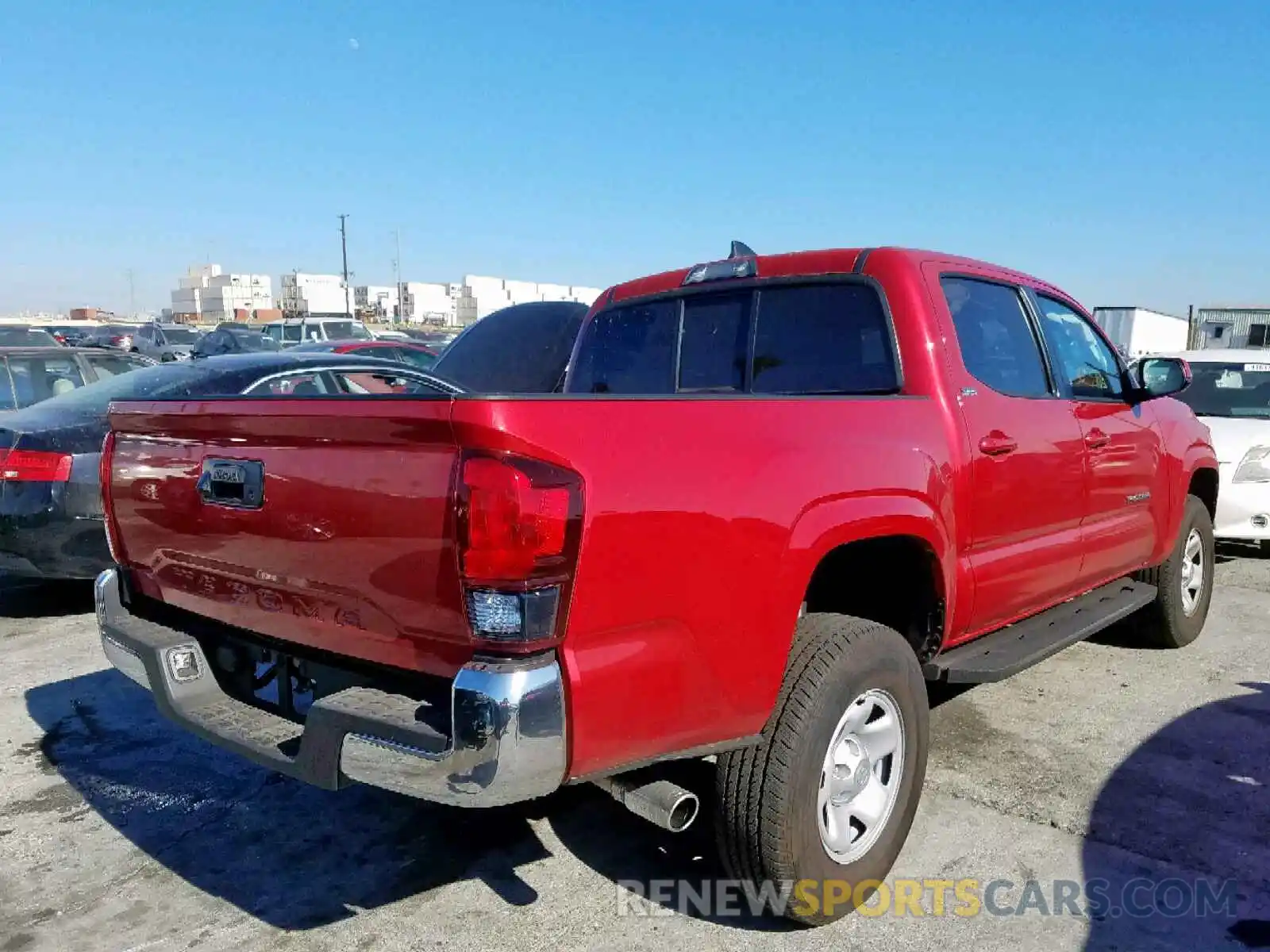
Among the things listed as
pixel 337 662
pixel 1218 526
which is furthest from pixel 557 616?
pixel 1218 526

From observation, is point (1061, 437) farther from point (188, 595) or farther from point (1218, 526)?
point (1218, 526)

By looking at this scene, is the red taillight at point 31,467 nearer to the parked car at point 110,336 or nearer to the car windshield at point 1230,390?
the car windshield at point 1230,390

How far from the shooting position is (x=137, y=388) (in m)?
5.77

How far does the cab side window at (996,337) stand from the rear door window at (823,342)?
31 cm

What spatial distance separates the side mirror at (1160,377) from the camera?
14.3 ft

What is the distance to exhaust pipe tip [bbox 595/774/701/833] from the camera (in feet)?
7.55

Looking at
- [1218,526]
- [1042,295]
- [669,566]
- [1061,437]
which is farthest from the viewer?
[1218,526]

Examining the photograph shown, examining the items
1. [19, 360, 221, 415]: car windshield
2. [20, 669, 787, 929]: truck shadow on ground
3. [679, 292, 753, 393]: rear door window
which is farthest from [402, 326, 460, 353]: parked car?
[20, 669, 787, 929]: truck shadow on ground

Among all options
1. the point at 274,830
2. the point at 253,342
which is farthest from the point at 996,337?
the point at 253,342

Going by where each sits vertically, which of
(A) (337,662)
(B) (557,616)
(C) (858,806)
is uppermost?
(B) (557,616)

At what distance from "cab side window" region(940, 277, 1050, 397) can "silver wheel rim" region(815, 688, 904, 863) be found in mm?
1312

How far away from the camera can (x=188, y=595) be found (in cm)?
284

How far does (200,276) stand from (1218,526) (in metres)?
128

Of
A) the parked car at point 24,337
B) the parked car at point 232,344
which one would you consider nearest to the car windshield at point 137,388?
the parked car at point 232,344
